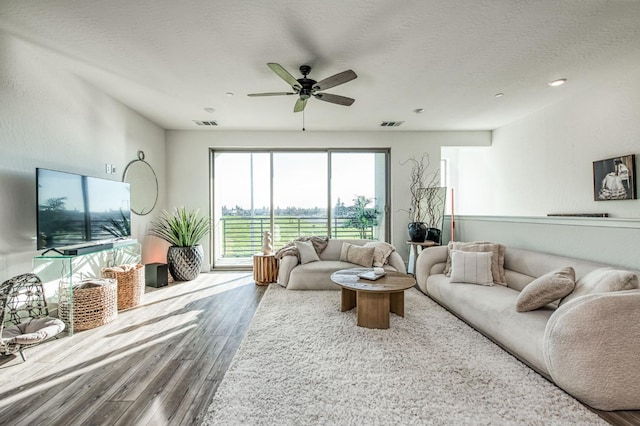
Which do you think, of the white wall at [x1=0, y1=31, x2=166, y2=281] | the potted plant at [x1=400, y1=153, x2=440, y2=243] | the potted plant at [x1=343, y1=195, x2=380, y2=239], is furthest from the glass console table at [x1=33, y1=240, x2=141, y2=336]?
the potted plant at [x1=400, y1=153, x2=440, y2=243]

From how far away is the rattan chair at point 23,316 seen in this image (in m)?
2.00

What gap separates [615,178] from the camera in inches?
123

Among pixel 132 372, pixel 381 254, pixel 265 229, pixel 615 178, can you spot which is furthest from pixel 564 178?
pixel 132 372

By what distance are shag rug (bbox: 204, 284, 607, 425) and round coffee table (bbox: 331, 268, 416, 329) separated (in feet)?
0.41

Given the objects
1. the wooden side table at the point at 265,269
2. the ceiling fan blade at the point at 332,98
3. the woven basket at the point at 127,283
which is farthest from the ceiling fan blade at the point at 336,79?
the woven basket at the point at 127,283

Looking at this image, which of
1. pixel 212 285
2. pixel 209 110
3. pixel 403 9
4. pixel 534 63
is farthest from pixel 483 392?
pixel 209 110

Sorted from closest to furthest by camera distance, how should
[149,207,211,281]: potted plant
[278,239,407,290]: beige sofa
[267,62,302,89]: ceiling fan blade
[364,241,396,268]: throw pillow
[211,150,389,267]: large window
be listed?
[267,62,302,89]: ceiling fan blade, [278,239,407,290]: beige sofa, [364,241,396,268]: throw pillow, [149,207,211,281]: potted plant, [211,150,389,267]: large window

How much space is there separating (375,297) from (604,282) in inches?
65.7

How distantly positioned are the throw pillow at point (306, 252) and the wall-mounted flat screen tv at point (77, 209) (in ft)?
7.95

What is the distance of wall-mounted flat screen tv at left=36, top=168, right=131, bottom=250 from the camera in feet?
8.24

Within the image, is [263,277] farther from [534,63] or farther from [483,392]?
[534,63]

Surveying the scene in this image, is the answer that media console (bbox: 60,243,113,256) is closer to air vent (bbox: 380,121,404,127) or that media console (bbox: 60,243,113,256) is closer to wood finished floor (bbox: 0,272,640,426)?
wood finished floor (bbox: 0,272,640,426)

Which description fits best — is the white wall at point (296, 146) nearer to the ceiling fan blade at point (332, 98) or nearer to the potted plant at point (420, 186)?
the potted plant at point (420, 186)

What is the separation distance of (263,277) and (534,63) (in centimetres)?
432
